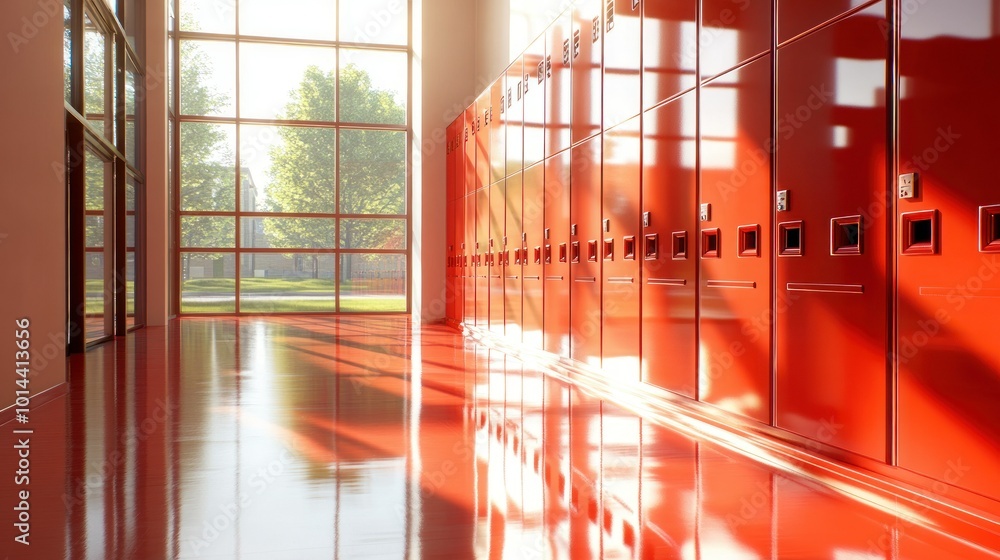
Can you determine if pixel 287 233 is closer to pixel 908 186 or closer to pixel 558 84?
pixel 558 84

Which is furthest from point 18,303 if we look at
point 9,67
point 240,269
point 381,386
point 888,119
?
point 240,269

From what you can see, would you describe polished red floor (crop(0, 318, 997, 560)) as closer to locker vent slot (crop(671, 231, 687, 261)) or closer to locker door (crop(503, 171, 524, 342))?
locker vent slot (crop(671, 231, 687, 261))

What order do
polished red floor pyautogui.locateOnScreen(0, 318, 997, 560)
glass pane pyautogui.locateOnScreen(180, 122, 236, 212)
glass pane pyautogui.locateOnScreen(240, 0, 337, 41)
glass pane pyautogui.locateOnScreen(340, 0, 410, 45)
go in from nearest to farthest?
1. polished red floor pyautogui.locateOnScreen(0, 318, 997, 560)
2. glass pane pyautogui.locateOnScreen(180, 122, 236, 212)
3. glass pane pyautogui.locateOnScreen(240, 0, 337, 41)
4. glass pane pyautogui.locateOnScreen(340, 0, 410, 45)

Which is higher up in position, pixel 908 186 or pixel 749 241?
pixel 908 186

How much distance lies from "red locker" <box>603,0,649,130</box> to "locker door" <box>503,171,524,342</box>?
9.94 ft

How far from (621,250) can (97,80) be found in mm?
7497

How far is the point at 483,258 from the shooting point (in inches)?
474

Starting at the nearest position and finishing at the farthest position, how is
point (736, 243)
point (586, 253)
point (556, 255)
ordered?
1. point (736, 243)
2. point (586, 253)
3. point (556, 255)

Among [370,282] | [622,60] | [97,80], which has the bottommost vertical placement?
[370,282]

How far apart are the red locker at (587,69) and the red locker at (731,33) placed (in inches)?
69.3

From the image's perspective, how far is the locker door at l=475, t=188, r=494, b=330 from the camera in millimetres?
11680

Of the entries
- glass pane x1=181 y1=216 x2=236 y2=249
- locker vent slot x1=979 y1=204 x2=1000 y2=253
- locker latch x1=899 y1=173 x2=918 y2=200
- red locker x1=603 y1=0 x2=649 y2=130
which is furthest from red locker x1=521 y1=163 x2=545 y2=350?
glass pane x1=181 y1=216 x2=236 y2=249

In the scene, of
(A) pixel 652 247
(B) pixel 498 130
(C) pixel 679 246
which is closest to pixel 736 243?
(C) pixel 679 246

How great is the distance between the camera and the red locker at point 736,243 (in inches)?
179
